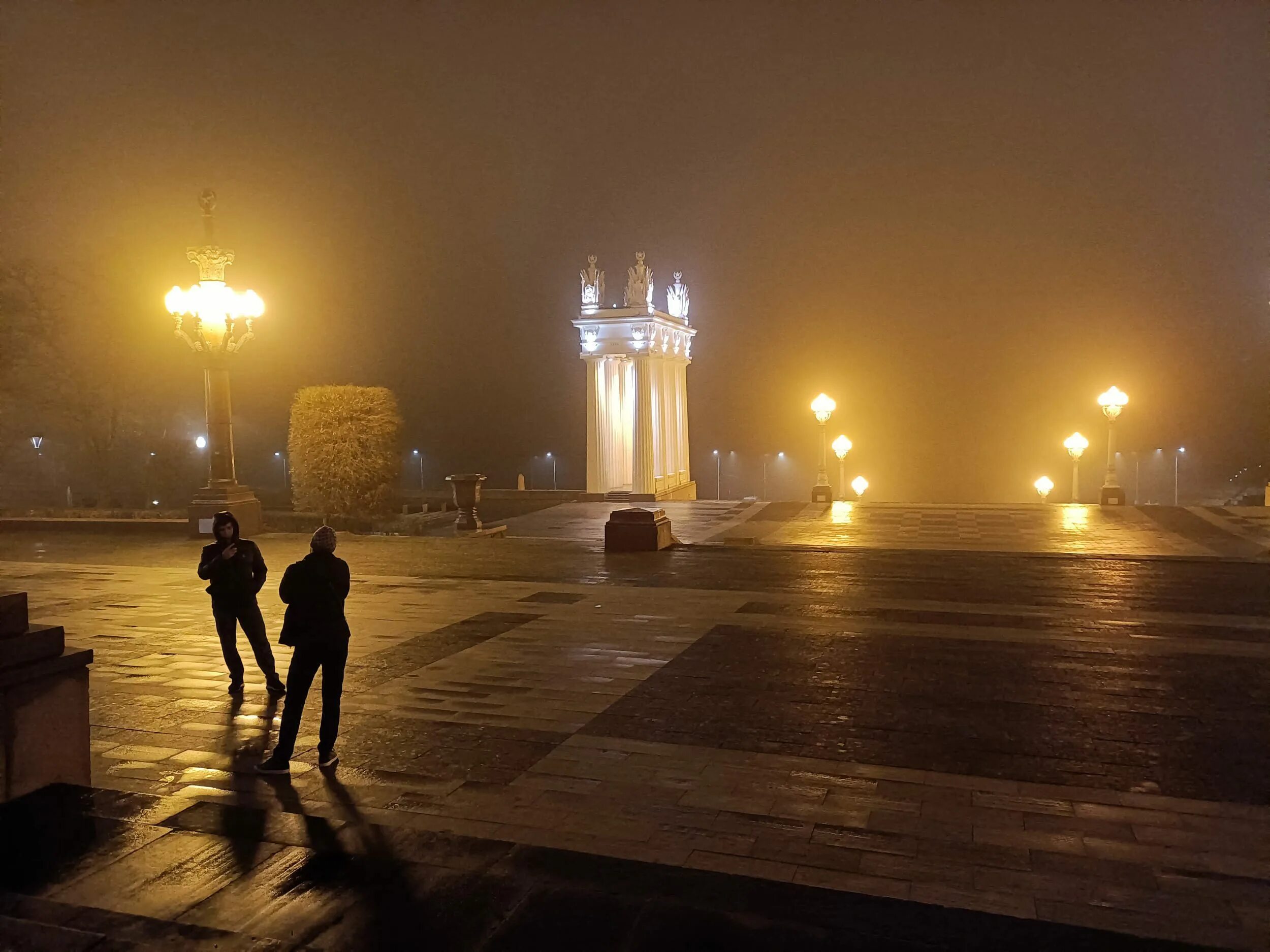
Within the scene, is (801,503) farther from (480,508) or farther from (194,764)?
(194,764)

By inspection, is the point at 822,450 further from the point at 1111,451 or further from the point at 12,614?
the point at 12,614

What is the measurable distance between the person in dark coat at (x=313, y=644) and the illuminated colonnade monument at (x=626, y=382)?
93.7ft

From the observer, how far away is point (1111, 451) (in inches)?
1071

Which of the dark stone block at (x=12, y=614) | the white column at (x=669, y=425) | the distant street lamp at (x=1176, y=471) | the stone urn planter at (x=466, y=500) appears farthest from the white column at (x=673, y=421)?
the distant street lamp at (x=1176, y=471)

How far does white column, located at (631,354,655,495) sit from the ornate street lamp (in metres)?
17.7

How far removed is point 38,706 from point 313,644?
157 centimetres

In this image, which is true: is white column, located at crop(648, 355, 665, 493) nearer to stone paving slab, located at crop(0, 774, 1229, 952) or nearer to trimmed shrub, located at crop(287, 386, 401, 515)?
trimmed shrub, located at crop(287, 386, 401, 515)

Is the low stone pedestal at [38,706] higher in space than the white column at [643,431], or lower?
lower

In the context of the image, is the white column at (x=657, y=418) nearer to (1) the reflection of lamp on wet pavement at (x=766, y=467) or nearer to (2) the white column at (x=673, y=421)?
(2) the white column at (x=673, y=421)

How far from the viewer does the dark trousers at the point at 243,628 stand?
315 inches

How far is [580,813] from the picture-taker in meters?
5.25

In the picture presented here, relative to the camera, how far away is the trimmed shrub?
2969 centimetres

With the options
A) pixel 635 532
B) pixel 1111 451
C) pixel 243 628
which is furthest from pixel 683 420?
pixel 243 628

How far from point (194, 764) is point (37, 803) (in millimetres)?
1128
